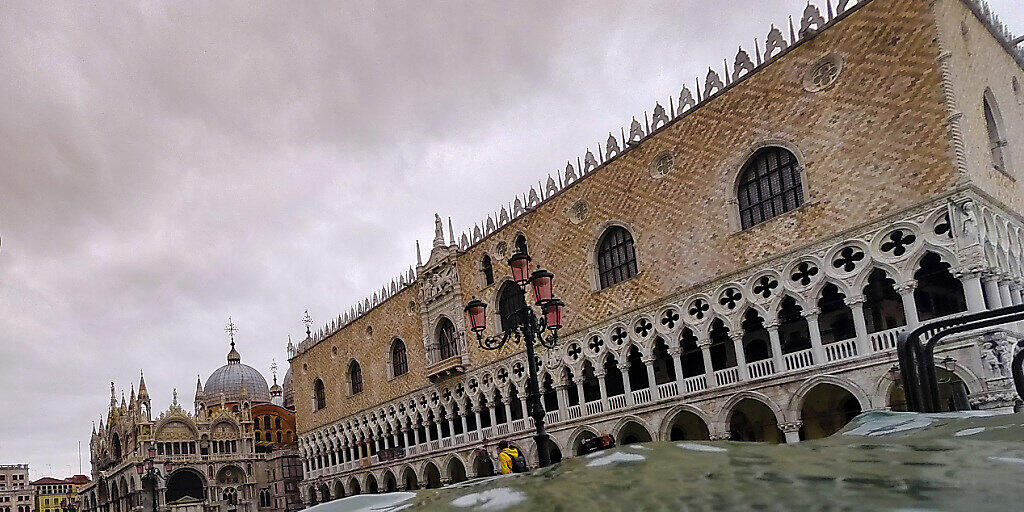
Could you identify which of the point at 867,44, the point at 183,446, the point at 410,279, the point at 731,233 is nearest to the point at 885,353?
the point at 731,233

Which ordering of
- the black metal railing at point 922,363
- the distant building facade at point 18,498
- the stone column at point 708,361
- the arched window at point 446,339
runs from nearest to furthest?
the black metal railing at point 922,363, the stone column at point 708,361, the arched window at point 446,339, the distant building facade at point 18,498

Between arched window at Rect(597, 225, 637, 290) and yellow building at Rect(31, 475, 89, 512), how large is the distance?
75.8 meters

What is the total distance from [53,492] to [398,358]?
71840mm

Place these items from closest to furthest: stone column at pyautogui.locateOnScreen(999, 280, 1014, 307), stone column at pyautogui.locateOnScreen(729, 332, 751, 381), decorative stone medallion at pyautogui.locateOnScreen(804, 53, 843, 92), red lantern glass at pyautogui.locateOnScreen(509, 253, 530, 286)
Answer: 1. red lantern glass at pyautogui.locateOnScreen(509, 253, 530, 286)
2. stone column at pyautogui.locateOnScreen(999, 280, 1014, 307)
3. decorative stone medallion at pyautogui.locateOnScreen(804, 53, 843, 92)
4. stone column at pyautogui.locateOnScreen(729, 332, 751, 381)

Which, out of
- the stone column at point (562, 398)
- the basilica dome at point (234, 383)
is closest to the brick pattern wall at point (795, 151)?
the stone column at point (562, 398)

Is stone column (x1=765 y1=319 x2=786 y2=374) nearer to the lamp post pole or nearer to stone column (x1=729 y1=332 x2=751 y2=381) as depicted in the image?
stone column (x1=729 y1=332 x2=751 y2=381)

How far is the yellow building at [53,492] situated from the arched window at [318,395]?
56497 mm

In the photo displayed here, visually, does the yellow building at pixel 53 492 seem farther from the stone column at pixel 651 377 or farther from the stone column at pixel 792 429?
the stone column at pixel 792 429

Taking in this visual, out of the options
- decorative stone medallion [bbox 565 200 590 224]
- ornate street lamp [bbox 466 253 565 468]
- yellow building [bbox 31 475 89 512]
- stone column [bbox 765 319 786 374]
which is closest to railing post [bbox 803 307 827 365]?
stone column [bbox 765 319 786 374]

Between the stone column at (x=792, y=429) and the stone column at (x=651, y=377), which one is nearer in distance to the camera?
the stone column at (x=792, y=429)

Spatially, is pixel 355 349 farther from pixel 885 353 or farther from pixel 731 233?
pixel 885 353

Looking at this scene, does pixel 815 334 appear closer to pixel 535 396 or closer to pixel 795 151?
pixel 795 151

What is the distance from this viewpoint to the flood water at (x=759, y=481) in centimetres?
105

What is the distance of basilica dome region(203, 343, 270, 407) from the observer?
5122 centimetres
